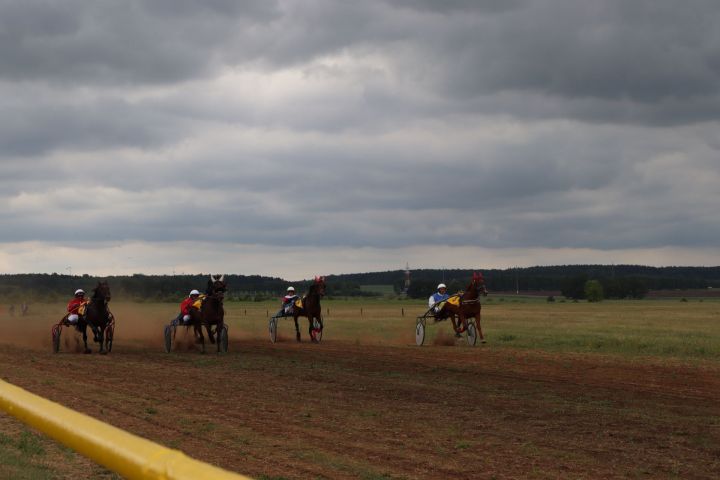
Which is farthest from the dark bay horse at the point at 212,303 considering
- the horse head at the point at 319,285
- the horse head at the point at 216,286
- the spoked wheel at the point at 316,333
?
the spoked wheel at the point at 316,333

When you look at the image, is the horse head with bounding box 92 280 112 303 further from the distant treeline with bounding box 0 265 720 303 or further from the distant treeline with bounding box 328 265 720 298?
the distant treeline with bounding box 328 265 720 298

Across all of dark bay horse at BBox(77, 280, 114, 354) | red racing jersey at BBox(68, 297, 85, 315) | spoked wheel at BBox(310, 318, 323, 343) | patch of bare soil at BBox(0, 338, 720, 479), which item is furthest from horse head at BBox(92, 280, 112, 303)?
spoked wheel at BBox(310, 318, 323, 343)

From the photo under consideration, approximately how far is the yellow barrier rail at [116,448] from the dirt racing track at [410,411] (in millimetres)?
3966

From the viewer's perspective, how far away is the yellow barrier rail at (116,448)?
343 cm

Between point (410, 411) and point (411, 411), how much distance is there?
0.01 metres

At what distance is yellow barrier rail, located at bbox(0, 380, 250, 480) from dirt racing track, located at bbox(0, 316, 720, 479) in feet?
13.0

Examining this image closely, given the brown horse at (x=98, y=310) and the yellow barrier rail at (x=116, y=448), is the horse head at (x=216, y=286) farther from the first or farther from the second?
the yellow barrier rail at (x=116, y=448)

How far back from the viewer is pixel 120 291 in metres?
68.2

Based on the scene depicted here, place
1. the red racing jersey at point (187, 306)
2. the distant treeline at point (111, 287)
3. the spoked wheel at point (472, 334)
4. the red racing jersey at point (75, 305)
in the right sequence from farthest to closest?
the distant treeline at point (111, 287) < the spoked wheel at point (472, 334) < the red racing jersey at point (187, 306) < the red racing jersey at point (75, 305)

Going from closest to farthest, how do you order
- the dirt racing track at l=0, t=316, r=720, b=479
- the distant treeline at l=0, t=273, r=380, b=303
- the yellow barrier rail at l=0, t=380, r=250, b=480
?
the yellow barrier rail at l=0, t=380, r=250, b=480, the dirt racing track at l=0, t=316, r=720, b=479, the distant treeline at l=0, t=273, r=380, b=303

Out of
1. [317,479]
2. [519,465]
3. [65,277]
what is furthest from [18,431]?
[65,277]

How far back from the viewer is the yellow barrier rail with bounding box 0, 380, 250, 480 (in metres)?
3.43

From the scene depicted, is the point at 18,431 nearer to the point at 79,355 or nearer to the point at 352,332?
the point at 79,355

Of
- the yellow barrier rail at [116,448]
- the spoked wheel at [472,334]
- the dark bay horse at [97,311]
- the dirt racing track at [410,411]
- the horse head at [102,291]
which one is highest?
the horse head at [102,291]
